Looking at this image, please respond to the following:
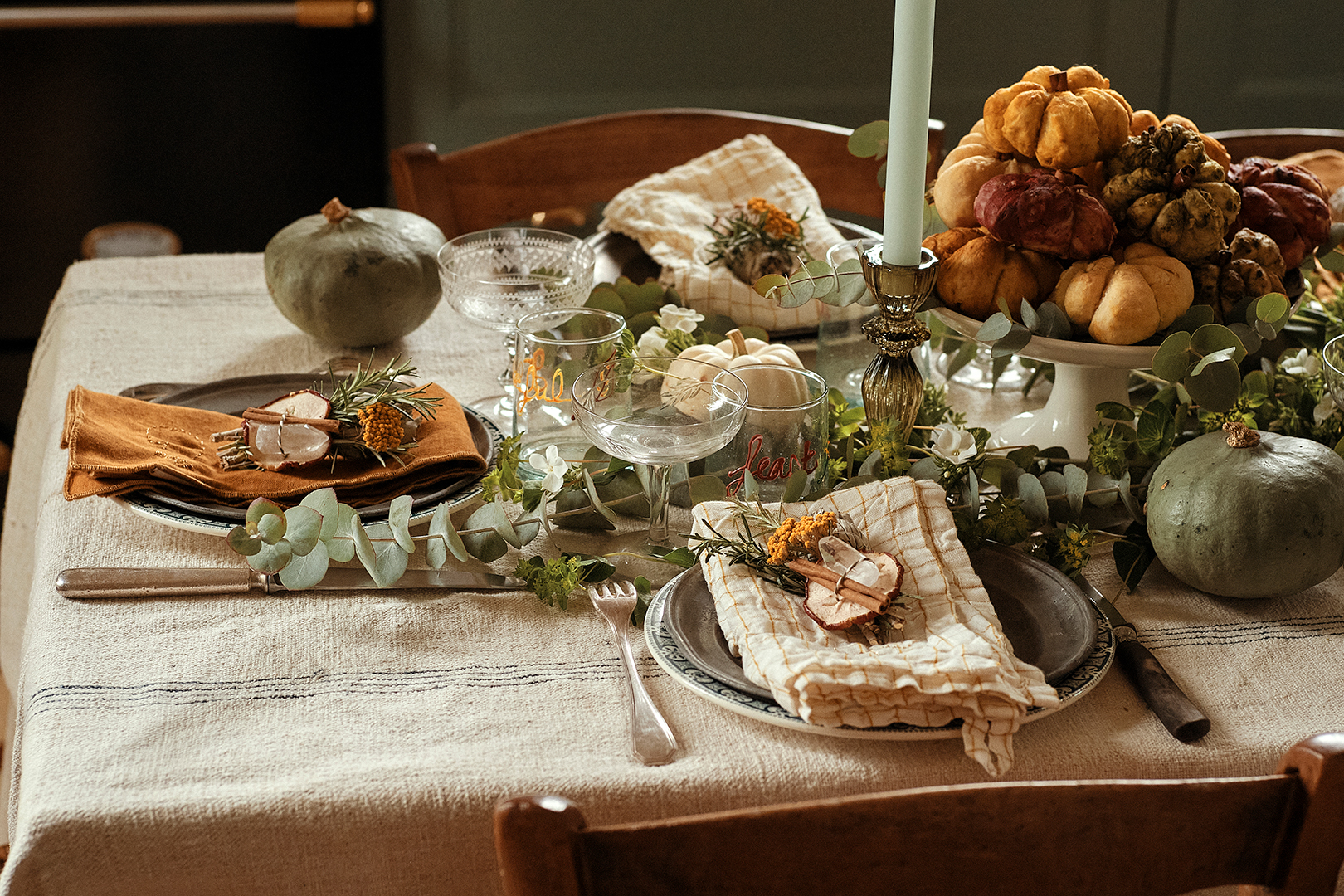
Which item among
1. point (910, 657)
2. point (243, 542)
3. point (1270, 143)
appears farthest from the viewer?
point (1270, 143)

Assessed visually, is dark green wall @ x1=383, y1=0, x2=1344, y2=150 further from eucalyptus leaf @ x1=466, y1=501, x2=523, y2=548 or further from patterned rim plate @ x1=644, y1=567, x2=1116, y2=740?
patterned rim plate @ x1=644, y1=567, x2=1116, y2=740

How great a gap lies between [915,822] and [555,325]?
0.55m

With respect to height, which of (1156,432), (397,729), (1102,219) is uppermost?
(1102,219)

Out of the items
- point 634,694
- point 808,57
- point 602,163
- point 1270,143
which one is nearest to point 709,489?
point 634,694

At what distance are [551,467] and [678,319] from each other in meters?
0.22

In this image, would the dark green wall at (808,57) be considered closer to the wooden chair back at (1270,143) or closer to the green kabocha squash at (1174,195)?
the wooden chair back at (1270,143)

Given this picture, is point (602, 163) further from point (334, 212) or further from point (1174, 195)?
point (1174, 195)

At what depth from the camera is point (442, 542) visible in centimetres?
76

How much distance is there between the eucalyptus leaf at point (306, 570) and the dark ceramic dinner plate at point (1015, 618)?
22cm

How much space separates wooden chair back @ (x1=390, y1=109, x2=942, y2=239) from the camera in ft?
5.26

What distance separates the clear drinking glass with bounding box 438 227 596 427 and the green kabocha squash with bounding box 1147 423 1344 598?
53cm

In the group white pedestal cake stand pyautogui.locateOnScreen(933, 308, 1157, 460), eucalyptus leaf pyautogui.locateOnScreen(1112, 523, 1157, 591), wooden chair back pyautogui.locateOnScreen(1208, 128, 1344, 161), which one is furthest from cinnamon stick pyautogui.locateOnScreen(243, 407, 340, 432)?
wooden chair back pyautogui.locateOnScreen(1208, 128, 1344, 161)

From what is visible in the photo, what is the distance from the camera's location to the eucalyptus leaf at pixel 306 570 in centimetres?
72

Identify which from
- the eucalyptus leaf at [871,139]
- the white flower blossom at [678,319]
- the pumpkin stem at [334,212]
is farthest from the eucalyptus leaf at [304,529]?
the eucalyptus leaf at [871,139]
